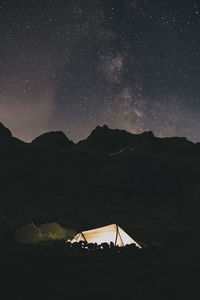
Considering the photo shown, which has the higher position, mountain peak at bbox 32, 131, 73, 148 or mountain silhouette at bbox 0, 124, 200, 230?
mountain peak at bbox 32, 131, 73, 148

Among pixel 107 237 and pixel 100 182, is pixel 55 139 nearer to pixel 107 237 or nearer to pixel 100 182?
pixel 100 182

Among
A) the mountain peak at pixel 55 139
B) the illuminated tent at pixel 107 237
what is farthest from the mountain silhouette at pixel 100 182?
the illuminated tent at pixel 107 237

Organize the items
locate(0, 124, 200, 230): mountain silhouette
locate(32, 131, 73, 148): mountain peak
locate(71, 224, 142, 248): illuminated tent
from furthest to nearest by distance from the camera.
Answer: locate(32, 131, 73, 148): mountain peak, locate(0, 124, 200, 230): mountain silhouette, locate(71, 224, 142, 248): illuminated tent

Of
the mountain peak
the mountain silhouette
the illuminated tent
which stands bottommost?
the illuminated tent

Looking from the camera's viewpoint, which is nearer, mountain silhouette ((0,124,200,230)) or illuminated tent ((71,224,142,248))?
illuminated tent ((71,224,142,248))

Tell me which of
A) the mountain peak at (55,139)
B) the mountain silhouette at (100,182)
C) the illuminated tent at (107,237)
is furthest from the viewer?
the mountain peak at (55,139)

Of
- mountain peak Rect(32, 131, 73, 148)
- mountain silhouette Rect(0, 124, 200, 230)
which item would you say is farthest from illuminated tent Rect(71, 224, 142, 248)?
mountain peak Rect(32, 131, 73, 148)

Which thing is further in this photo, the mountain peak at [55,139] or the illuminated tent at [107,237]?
the mountain peak at [55,139]

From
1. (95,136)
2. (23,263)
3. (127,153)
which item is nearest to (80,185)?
(127,153)

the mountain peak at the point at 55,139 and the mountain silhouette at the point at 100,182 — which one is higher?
the mountain peak at the point at 55,139

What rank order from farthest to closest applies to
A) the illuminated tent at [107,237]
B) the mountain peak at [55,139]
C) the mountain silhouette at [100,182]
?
the mountain peak at [55,139] < the mountain silhouette at [100,182] < the illuminated tent at [107,237]

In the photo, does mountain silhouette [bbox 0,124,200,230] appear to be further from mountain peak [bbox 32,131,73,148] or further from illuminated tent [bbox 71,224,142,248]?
illuminated tent [bbox 71,224,142,248]

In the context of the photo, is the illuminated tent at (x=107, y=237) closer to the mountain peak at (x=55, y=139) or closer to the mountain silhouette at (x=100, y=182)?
the mountain silhouette at (x=100, y=182)

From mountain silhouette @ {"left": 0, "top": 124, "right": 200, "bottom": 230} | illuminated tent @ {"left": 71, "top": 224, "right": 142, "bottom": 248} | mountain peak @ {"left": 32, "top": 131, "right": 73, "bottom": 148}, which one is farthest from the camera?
mountain peak @ {"left": 32, "top": 131, "right": 73, "bottom": 148}
